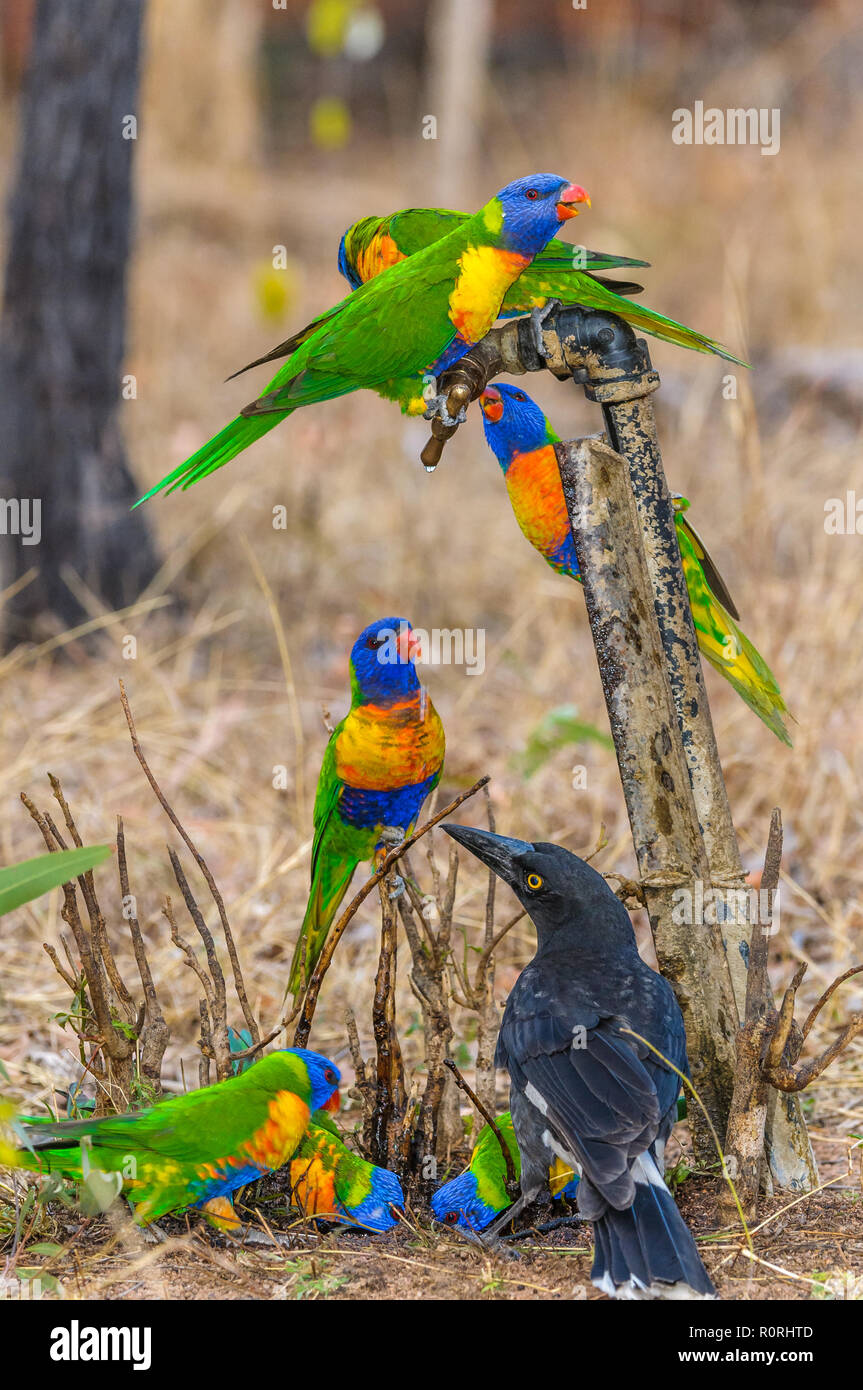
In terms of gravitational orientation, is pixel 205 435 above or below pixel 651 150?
below

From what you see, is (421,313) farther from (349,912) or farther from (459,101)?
(459,101)

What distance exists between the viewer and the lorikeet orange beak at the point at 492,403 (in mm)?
2330

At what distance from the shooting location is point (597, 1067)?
1916 mm

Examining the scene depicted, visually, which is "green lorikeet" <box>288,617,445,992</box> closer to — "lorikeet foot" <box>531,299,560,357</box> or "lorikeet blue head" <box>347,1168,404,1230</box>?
"lorikeet blue head" <box>347,1168,404,1230</box>

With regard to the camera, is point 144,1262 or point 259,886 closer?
point 144,1262

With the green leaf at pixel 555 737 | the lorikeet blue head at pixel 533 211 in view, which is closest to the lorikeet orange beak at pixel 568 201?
the lorikeet blue head at pixel 533 211

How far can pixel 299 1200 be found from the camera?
82.1 inches

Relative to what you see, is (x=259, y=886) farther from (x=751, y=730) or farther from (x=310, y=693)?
(x=751, y=730)

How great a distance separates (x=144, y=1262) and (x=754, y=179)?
29.9 ft

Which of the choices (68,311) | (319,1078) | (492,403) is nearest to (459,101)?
(68,311)

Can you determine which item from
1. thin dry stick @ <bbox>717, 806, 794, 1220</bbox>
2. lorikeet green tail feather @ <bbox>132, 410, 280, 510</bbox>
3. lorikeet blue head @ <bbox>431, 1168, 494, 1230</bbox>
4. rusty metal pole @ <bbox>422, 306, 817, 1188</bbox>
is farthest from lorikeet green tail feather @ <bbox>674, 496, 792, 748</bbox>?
lorikeet blue head @ <bbox>431, 1168, 494, 1230</bbox>

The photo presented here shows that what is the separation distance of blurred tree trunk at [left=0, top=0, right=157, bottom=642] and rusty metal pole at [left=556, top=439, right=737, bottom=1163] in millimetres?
3334

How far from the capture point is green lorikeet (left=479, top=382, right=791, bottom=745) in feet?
7.61

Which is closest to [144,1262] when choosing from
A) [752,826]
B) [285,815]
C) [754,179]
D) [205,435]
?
[285,815]
